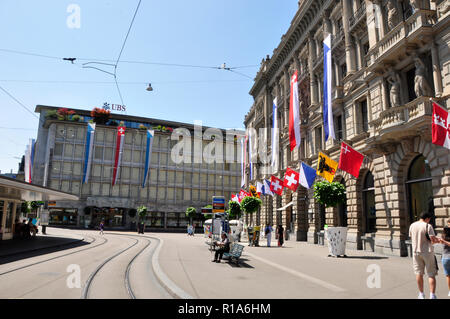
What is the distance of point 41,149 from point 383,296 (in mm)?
74821

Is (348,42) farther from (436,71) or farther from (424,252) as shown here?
(424,252)

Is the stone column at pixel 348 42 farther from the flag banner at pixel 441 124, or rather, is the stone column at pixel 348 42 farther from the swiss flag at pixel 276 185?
the flag banner at pixel 441 124

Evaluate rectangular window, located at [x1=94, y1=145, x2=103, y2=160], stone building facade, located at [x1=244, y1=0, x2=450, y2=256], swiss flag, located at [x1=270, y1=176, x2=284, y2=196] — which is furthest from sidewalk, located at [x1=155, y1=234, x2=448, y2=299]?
rectangular window, located at [x1=94, y1=145, x2=103, y2=160]

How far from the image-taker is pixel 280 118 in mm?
39125

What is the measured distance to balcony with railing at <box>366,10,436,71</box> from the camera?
15883 mm

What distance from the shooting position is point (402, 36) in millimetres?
17016

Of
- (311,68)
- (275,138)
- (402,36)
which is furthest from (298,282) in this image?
(311,68)

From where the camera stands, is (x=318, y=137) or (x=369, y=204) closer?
(x=369, y=204)

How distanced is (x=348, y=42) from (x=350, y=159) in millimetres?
10519

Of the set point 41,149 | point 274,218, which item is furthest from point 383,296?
point 41,149

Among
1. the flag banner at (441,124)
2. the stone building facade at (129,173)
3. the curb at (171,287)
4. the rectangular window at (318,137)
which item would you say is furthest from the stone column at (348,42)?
the stone building facade at (129,173)

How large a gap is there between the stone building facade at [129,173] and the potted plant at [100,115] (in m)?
1.34
